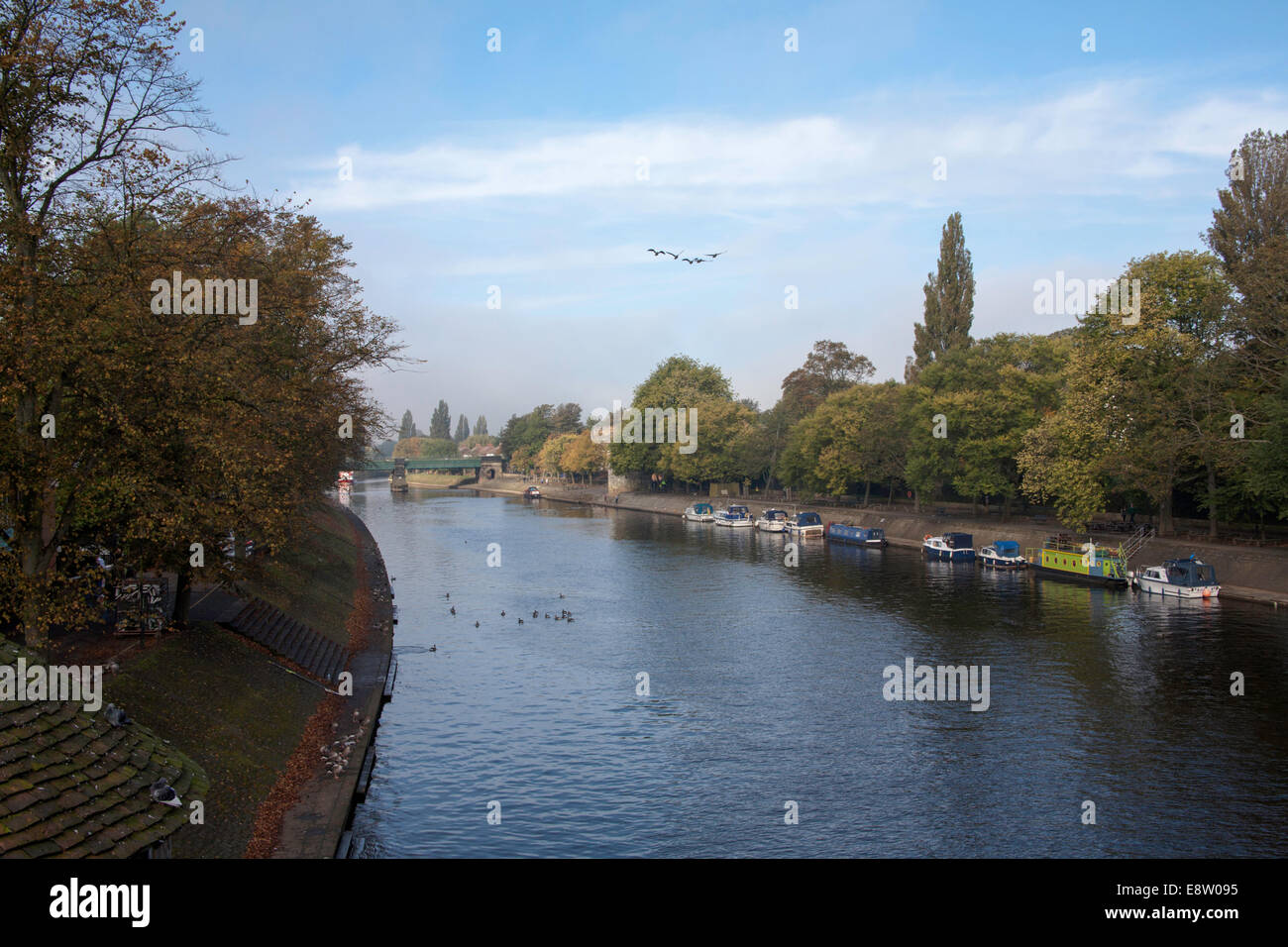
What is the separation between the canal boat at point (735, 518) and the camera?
117m

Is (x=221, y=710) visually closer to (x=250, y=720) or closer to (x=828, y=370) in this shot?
(x=250, y=720)

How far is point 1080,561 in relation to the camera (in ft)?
215

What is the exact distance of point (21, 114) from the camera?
2030 centimetres

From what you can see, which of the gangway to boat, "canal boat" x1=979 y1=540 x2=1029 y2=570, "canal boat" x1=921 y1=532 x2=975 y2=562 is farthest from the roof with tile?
"canal boat" x1=921 y1=532 x2=975 y2=562


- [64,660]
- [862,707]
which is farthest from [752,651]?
[64,660]

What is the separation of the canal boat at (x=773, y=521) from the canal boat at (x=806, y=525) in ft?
6.79

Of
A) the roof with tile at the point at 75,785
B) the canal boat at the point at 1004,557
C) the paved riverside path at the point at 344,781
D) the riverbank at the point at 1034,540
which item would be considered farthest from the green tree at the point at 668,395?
the roof with tile at the point at 75,785

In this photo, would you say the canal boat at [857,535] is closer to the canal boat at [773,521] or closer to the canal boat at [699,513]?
the canal boat at [773,521]

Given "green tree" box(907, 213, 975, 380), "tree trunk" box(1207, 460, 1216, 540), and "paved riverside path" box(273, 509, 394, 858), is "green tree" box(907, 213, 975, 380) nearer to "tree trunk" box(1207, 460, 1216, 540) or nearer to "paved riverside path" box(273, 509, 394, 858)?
"tree trunk" box(1207, 460, 1216, 540)

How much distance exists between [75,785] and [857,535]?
88.8 m

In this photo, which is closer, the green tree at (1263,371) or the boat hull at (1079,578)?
the green tree at (1263,371)

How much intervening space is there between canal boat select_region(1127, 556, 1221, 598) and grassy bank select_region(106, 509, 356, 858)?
5010cm

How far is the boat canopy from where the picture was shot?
185 feet
